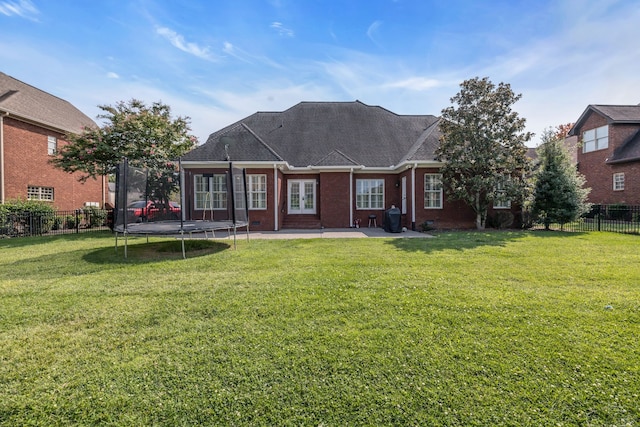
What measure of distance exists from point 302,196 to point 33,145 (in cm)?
1710

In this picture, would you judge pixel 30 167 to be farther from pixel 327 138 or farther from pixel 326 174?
pixel 327 138

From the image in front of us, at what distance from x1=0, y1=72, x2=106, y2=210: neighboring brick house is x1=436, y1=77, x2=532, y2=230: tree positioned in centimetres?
1977

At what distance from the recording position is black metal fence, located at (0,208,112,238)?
12.3m

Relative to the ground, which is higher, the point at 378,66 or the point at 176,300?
the point at 378,66

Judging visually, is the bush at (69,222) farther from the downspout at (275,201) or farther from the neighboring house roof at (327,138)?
the downspout at (275,201)

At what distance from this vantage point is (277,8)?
8.80 metres

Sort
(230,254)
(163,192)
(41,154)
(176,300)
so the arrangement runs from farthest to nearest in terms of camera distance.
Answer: (41,154)
(163,192)
(230,254)
(176,300)

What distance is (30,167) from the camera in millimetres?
17281

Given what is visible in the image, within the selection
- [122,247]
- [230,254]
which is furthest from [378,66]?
[122,247]

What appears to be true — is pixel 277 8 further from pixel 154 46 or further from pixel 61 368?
pixel 61 368

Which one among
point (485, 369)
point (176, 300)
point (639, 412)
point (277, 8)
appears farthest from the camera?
point (277, 8)

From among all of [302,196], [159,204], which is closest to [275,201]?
[302,196]

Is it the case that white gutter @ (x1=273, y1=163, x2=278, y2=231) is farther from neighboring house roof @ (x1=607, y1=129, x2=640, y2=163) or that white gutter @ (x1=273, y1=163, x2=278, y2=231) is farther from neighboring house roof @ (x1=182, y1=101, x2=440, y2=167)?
neighboring house roof @ (x1=607, y1=129, x2=640, y2=163)

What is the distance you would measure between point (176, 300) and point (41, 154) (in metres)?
21.2
